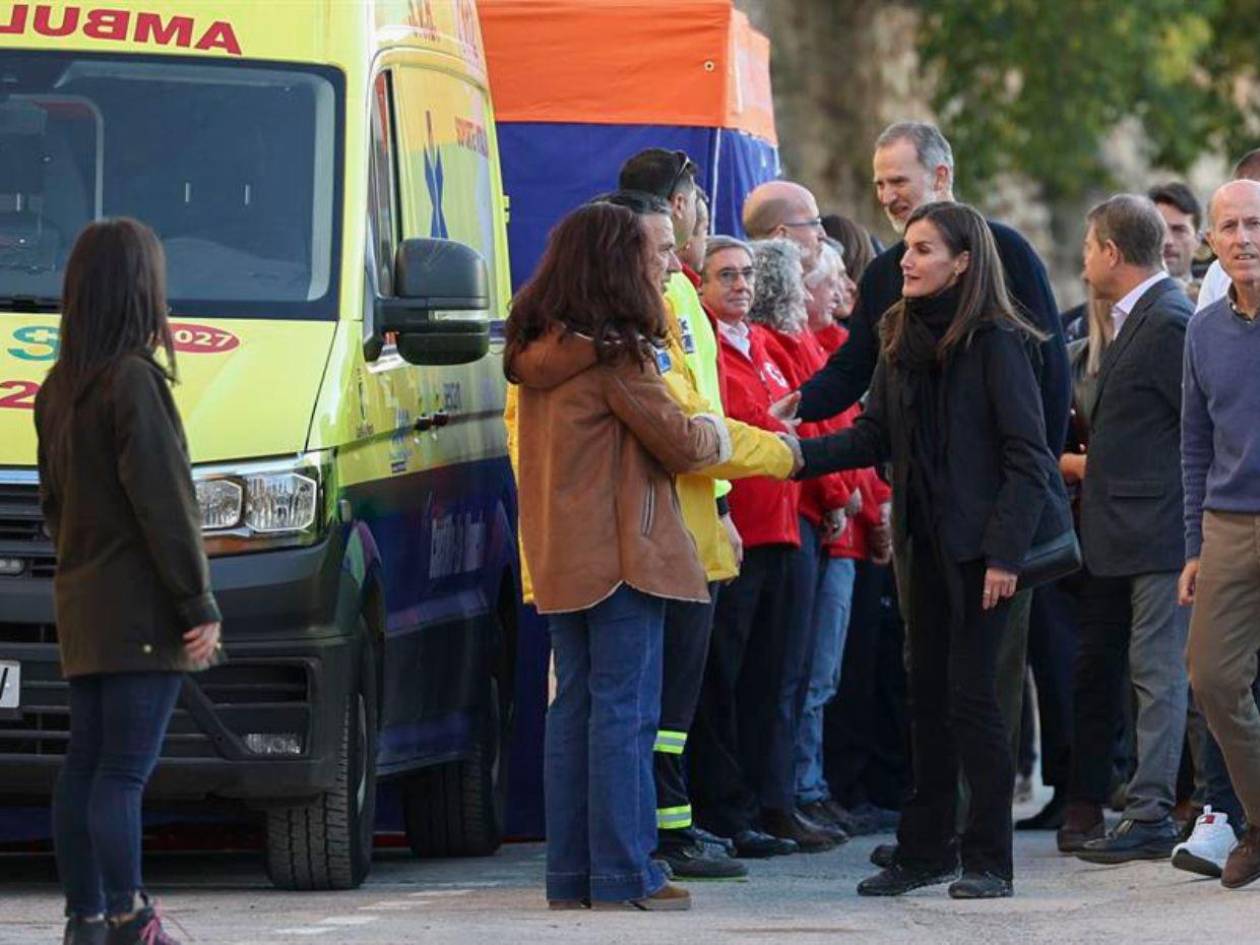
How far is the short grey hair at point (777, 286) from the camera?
1146 centimetres

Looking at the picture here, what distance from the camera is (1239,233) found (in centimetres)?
945

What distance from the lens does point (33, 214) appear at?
A: 9.70 metres

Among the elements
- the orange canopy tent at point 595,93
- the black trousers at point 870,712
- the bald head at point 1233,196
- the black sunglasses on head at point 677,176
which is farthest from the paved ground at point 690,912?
the orange canopy tent at point 595,93

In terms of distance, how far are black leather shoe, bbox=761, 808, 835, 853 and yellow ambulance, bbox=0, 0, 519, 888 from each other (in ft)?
3.50

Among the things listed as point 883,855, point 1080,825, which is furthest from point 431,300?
point 1080,825

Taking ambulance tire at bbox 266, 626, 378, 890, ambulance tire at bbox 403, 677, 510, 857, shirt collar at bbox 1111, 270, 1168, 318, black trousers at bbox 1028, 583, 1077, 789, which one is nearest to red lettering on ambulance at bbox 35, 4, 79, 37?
ambulance tire at bbox 266, 626, 378, 890

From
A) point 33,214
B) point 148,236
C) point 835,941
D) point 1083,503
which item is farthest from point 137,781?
point 1083,503

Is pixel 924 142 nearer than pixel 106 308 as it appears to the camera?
No

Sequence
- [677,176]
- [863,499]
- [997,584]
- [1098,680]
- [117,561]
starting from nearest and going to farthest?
1. [117,561]
2. [997,584]
3. [677,176]
4. [1098,680]
5. [863,499]

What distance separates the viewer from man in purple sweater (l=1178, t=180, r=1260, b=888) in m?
9.34

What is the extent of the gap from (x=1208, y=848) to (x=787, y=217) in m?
3.28

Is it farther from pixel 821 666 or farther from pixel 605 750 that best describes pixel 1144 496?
pixel 605 750

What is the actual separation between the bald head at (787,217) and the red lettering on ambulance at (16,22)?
3.20m

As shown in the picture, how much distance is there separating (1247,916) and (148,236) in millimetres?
3255
